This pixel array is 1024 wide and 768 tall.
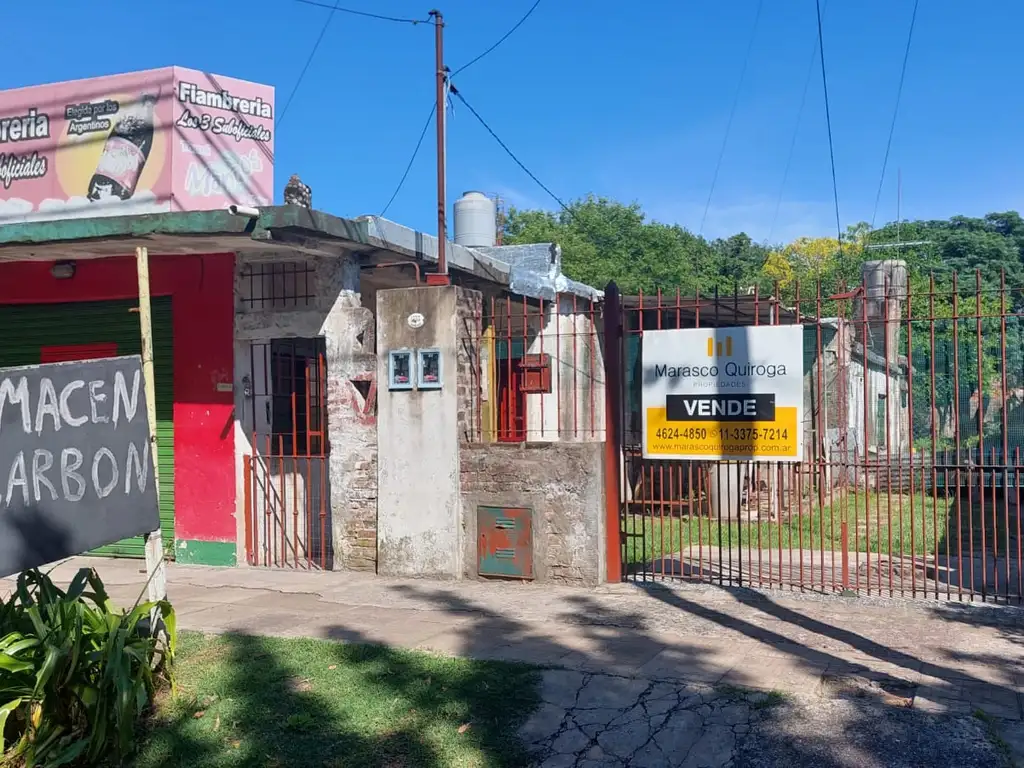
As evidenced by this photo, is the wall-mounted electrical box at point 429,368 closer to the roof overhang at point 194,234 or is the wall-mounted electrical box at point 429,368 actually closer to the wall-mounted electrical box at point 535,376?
the wall-mounted electrical box at point 535,376

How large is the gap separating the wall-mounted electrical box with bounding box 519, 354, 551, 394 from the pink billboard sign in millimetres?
4619

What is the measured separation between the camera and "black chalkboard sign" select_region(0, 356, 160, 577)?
14.8 feet

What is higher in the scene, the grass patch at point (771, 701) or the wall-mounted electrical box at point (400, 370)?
the wall-mounted electrical box at point (400, 370)

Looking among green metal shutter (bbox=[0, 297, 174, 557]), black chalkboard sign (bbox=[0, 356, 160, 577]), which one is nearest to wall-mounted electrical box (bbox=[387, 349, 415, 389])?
green metal shutter (bbox=[0, 297, 174, 557])

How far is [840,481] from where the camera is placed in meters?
7.95

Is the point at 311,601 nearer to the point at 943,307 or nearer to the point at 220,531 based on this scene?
the point at 220,531

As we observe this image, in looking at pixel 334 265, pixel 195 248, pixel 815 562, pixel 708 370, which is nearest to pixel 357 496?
pixel 334 265

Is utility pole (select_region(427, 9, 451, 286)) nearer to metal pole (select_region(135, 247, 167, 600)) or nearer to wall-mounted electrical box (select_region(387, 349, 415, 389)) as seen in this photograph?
wall-mounted electrical box (select_region(387, 349, 415, 389))

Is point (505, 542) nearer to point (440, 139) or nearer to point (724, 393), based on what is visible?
point (724, 393)

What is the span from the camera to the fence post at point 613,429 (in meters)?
8.21

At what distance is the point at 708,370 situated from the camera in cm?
800

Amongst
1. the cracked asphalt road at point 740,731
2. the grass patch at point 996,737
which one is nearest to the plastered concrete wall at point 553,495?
the cracked asphalt road at point 740,731

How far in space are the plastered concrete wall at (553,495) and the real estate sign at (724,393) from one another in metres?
0.66

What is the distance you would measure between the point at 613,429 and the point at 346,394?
9.52ft
